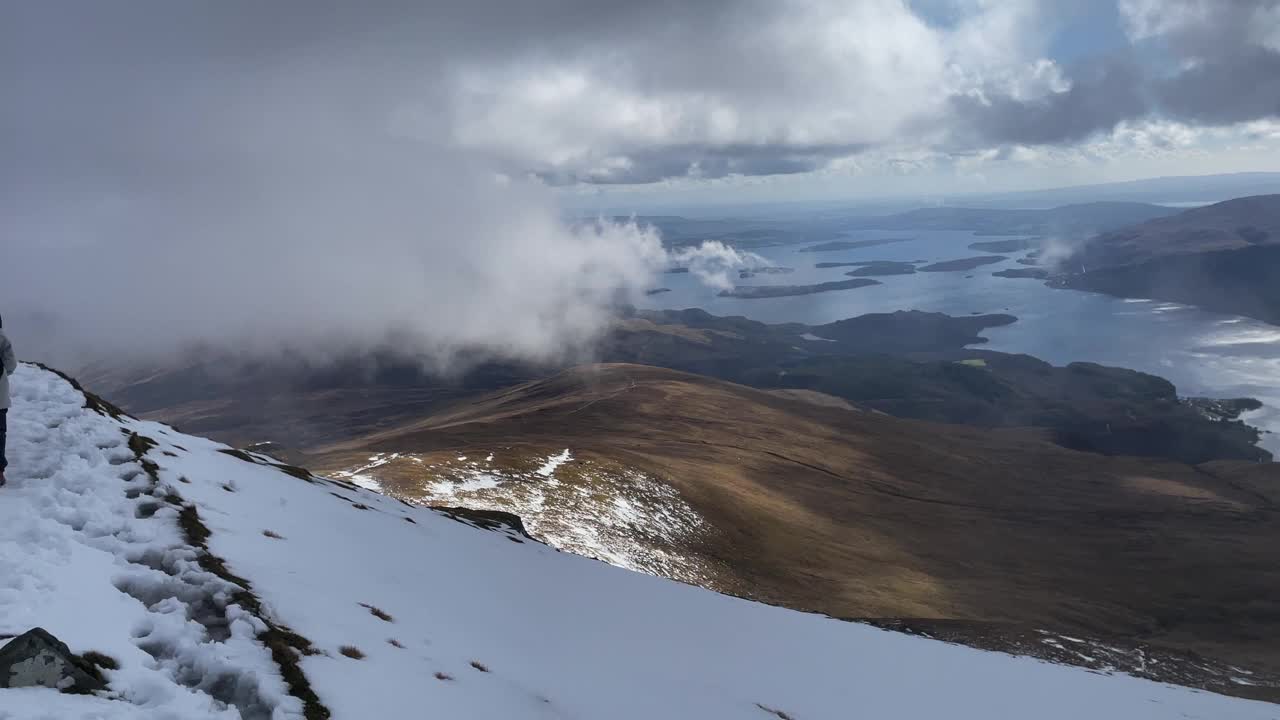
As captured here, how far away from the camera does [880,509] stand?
356 feet

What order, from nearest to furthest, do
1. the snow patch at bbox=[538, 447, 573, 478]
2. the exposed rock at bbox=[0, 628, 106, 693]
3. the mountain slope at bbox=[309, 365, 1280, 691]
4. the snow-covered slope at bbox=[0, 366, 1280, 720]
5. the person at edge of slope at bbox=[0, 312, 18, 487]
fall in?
the exposed rock at bbox=[0, 628, 106, 693]
the snow-covered slope at bbox=[0, 366, 1280, 720]
the person at edge of slope at bbox=[0, 312, 18, 487]
the mountain slope at bbox=[309, 365, 1280, 691]
the snow patch at bbox=[538, 447, 573, 478]

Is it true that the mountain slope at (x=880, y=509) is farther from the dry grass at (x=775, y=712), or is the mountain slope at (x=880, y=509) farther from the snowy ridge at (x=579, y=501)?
the dry grass at (x=775, y=712)

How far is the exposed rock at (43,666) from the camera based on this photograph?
7.66 meters

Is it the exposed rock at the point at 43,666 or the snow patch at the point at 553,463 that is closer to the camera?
the exposed rock at the point at 43,666

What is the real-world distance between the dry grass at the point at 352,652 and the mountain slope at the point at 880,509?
127ft

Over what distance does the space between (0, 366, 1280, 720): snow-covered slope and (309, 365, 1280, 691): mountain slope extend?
85.1 feet

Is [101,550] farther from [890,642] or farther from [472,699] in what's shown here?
[890,642]

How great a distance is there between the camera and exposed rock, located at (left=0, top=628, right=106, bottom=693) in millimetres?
7664

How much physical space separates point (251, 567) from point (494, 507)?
43720mm

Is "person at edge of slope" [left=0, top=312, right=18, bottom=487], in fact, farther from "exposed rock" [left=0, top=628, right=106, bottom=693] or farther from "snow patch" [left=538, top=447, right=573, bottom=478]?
"snow patch" [left=538, top=447, right=573, bottom=478]

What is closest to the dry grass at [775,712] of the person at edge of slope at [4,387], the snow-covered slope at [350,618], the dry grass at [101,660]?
the snow-covered slope at [350,618]

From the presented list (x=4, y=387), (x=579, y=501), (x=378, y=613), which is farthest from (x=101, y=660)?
(x=579, y=501)

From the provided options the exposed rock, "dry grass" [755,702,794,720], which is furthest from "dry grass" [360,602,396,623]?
"dry grass" [755,702,794,720]

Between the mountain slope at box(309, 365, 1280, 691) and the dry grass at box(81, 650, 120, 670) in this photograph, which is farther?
the mountain slope at box(309, 365, 1280, 691)
